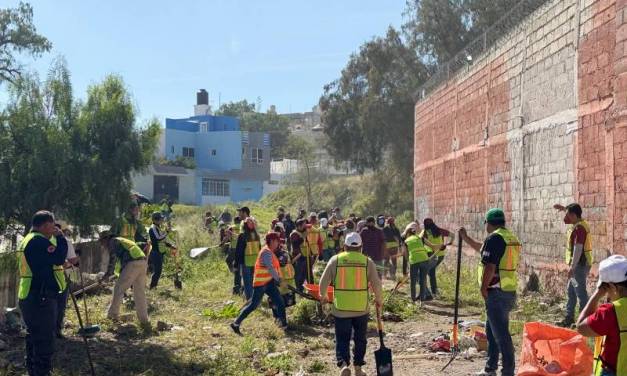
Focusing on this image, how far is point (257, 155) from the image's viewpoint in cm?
5800

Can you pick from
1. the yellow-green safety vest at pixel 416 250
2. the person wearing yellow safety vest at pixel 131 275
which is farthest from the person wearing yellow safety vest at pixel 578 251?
the person wearing yellow safety vest at pixel 131 275

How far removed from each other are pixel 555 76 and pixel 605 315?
30.0 feet

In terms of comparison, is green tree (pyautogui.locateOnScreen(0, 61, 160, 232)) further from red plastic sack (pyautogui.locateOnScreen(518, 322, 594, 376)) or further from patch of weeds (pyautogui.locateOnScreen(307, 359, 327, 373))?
red plastic sack (pyautogui.locateOnScreen(518, 322, 594, 376))

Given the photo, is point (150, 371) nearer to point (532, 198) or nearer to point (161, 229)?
point (161, 229)

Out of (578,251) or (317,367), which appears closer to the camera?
(317,367)

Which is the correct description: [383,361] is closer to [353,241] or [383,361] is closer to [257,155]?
[353,241]

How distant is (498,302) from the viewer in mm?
7125

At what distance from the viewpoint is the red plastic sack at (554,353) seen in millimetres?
5570

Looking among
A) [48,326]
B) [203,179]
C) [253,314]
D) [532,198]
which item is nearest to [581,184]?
[532,198]

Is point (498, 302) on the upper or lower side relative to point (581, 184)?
lower

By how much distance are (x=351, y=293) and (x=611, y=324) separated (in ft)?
11.4

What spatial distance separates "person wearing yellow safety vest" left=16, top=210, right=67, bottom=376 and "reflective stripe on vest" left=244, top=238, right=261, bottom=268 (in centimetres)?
518

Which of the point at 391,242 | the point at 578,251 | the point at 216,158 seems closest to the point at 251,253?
the point at 578,251

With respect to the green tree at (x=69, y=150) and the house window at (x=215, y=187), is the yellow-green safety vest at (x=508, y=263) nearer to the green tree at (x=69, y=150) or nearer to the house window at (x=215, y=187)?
the green tree at (x=69, y=150)
